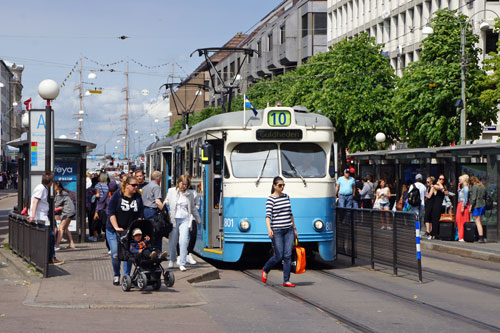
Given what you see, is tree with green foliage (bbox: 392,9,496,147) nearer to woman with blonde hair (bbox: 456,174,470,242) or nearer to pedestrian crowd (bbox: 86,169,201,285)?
woman with blonde hair (bbox: 456,174,470,242)

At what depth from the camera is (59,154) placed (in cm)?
2212

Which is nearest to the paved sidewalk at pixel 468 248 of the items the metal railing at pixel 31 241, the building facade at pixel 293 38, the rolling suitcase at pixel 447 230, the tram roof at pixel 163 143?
the rolling suitcase at pixel 447 230

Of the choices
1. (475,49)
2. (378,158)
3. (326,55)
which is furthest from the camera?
(326,55)

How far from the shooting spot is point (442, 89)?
42.4 m

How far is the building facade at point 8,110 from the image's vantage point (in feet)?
393

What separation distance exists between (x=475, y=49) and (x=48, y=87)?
28987 mm

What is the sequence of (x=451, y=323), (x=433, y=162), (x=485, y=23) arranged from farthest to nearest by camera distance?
(x=485, y=23) < (x=433, y=162) < (x=451, y=323)

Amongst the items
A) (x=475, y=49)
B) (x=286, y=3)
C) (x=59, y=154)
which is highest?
(x=286, y=3)

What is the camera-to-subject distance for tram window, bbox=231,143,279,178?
16.6 m

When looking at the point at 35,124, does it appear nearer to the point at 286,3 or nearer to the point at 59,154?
the point at 59,154

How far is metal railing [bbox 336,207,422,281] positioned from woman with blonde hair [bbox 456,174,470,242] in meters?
5.49

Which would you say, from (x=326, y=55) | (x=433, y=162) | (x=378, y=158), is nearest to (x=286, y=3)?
(x=326, y=55)

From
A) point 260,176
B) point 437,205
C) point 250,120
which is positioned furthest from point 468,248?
point 250,120

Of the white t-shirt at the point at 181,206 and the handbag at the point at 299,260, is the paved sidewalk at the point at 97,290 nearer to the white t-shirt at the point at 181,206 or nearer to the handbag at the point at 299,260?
the white t-shirt at the point at 181,206
